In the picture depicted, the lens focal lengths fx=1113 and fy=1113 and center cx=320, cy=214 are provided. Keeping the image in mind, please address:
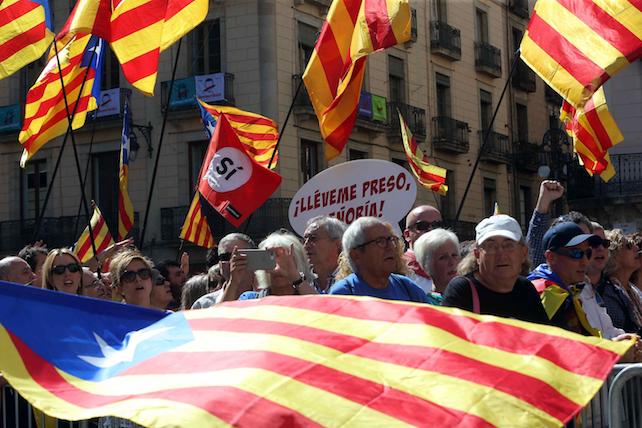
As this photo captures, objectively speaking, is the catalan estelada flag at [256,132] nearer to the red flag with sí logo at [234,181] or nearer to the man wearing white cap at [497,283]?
the red flag with sí logo at [234,181]

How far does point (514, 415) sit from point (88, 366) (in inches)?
49.7

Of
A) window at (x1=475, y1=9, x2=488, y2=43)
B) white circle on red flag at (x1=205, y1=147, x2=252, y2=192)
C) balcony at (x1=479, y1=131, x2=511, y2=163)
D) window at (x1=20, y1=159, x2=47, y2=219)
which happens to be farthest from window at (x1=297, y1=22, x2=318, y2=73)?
white circle on red flag at (x1=205, y1=147, x2=252, y2=192)

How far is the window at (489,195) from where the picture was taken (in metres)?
32.9

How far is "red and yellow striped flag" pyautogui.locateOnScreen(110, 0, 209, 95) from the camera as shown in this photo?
333 inches

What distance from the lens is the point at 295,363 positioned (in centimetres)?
302

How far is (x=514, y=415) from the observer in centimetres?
288

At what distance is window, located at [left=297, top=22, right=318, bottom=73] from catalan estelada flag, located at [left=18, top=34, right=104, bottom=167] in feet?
48.6

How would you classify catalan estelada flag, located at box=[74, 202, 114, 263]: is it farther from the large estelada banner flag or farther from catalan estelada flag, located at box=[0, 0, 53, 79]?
the large estelada banner flag

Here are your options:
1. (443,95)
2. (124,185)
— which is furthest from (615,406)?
(443,95)

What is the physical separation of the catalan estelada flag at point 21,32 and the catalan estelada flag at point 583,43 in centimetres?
424

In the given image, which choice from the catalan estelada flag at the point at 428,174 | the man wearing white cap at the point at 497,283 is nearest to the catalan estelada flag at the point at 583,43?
the man wearing white cap at the point at 497,283

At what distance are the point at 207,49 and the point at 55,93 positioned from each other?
15.3 m

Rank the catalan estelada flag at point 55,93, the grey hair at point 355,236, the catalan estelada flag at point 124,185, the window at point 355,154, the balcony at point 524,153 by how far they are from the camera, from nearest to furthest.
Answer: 1. the grey hair at point 355,236
2. the catalan estelada flag at point 55,93
3. the catalan estelada flag at point 124,185
4. the window at point 355,154
5. the balcony at point 524,153

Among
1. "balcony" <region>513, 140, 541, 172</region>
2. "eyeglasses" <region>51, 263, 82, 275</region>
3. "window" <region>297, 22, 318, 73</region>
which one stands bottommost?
"eyeglasses" <region>51, 263, 82, 275</region>
